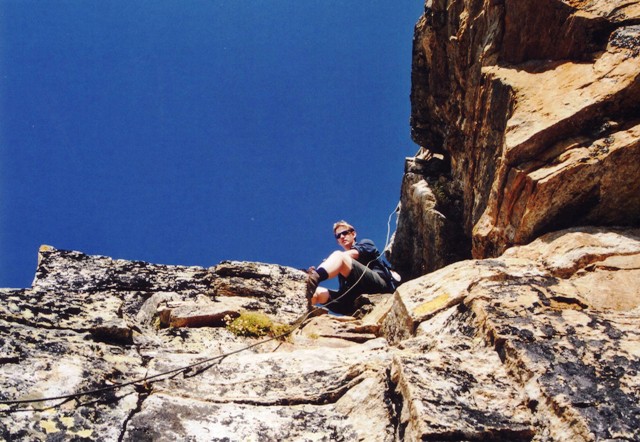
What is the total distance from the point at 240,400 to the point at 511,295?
3574mm

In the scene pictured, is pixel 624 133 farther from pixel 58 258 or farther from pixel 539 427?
pixel 58 258

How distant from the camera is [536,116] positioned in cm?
823

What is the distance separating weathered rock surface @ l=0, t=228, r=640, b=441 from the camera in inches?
161

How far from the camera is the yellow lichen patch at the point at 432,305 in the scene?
6.36 metres

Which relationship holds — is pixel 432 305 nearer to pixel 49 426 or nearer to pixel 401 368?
pixel 401 368

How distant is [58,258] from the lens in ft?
30.2

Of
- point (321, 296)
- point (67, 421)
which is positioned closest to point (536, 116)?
point (321, 296)

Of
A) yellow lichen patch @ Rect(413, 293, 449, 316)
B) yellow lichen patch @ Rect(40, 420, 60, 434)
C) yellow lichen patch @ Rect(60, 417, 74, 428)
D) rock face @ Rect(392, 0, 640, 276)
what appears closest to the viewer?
yellow lichen patch @ Rect(40, 420, 60, 434)

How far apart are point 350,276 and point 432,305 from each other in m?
5.38

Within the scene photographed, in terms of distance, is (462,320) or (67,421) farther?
(462,320)

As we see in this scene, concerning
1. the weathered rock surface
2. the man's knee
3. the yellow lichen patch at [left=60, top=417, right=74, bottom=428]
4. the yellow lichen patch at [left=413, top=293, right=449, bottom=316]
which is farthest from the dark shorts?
the yellow lichen patch at [left=60, top=417, right=74, bottom=428]

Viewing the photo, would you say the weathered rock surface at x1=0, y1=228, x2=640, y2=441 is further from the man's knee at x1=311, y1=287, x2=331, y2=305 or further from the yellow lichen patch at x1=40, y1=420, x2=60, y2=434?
the man's knee at x1=311, y1=287, x2=331, y2=305

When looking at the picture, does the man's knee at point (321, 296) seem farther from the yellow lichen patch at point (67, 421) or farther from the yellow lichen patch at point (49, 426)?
the yellow lichen patch at point (49, 426)

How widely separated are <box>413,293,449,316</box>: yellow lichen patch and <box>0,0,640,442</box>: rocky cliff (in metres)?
0.04
